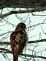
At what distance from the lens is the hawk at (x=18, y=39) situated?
537cm

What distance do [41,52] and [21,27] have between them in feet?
1.77

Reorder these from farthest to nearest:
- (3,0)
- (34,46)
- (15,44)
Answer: (3,0) < (34,46) < (15,44)

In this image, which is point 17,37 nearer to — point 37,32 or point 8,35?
point 8,35

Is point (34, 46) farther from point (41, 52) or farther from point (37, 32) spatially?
point (37, 32)

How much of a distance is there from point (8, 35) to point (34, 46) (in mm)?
436

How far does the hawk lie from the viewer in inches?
211

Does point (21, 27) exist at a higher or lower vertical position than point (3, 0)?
lower

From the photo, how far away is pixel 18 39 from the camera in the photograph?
5508mm

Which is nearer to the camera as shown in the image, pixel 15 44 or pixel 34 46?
pixel 15 44

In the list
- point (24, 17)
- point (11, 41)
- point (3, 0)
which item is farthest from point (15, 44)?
point (3, 0)

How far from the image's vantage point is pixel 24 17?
5.95 m

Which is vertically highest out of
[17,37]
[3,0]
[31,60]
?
[3,0]

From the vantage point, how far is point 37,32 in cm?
651

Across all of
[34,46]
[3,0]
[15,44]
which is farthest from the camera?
[3,0]
